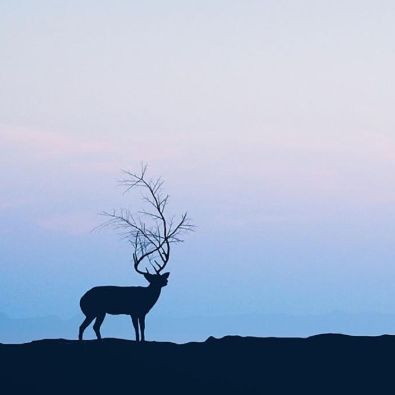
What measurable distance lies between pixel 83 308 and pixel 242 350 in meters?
4.92

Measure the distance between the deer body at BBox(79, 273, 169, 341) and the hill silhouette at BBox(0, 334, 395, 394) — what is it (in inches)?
71.4

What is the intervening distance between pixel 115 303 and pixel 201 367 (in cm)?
408

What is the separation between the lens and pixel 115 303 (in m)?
34.8

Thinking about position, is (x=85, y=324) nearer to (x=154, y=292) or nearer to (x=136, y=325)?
(x=136, y=325)

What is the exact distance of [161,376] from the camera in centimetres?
3119

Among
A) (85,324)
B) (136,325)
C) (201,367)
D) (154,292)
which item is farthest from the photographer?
(154,292)

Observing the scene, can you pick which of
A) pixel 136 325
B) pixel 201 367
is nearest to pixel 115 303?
pixel 136 325

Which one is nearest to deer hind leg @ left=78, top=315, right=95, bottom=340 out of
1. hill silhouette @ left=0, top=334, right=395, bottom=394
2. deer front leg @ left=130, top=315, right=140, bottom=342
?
deer front leg @ left=130, top=315, right=140, bottom=342

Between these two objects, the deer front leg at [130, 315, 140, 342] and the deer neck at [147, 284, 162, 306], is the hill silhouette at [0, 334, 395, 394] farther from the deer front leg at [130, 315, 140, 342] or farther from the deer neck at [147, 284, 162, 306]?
the deer neck at [147, 284, 162, 306]

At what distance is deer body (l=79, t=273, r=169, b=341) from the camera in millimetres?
34844

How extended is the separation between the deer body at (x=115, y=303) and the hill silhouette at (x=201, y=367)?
5.95 feet

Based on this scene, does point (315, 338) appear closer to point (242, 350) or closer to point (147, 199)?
point (242, 350)

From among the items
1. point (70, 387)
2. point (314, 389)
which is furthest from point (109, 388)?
point (314, 389)

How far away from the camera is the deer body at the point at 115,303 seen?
3484 cm
